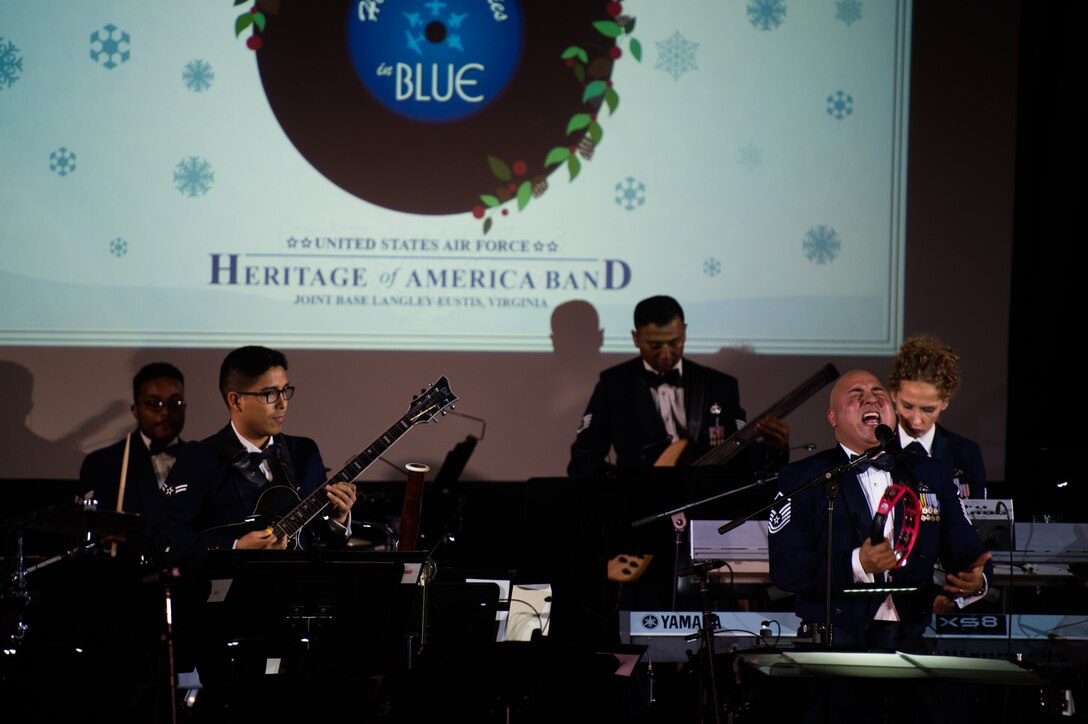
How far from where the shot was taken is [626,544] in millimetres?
5852

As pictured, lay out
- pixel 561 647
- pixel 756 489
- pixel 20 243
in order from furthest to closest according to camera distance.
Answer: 1. pixel 20 243
2. pixel 756 489
3. pixel 561 647

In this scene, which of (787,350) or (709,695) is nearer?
(709,695)

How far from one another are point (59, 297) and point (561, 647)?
4.37m

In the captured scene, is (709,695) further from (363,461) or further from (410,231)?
(410,231)

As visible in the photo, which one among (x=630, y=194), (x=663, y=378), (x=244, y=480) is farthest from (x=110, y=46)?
(x=663, y=378)

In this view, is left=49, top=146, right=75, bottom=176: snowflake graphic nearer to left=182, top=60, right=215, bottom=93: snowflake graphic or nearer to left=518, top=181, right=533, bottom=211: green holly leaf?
left=182, top=60, right=215, bottom=93: snowflake graphic

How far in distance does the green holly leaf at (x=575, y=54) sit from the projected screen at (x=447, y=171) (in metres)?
0.02

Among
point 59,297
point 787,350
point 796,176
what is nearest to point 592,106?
point 796,176

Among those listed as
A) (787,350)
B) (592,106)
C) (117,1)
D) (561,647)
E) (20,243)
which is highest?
(117,1)

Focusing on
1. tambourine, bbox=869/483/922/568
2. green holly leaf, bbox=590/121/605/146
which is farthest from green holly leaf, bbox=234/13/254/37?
tambourine, bbox=869/483/922/568

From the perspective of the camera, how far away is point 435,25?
702cm

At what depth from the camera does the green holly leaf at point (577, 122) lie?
7105 mm

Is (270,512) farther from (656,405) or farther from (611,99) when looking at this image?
(611,99)

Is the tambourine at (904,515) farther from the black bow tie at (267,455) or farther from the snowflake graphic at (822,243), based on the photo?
the snowflake graphic at (822,243)
